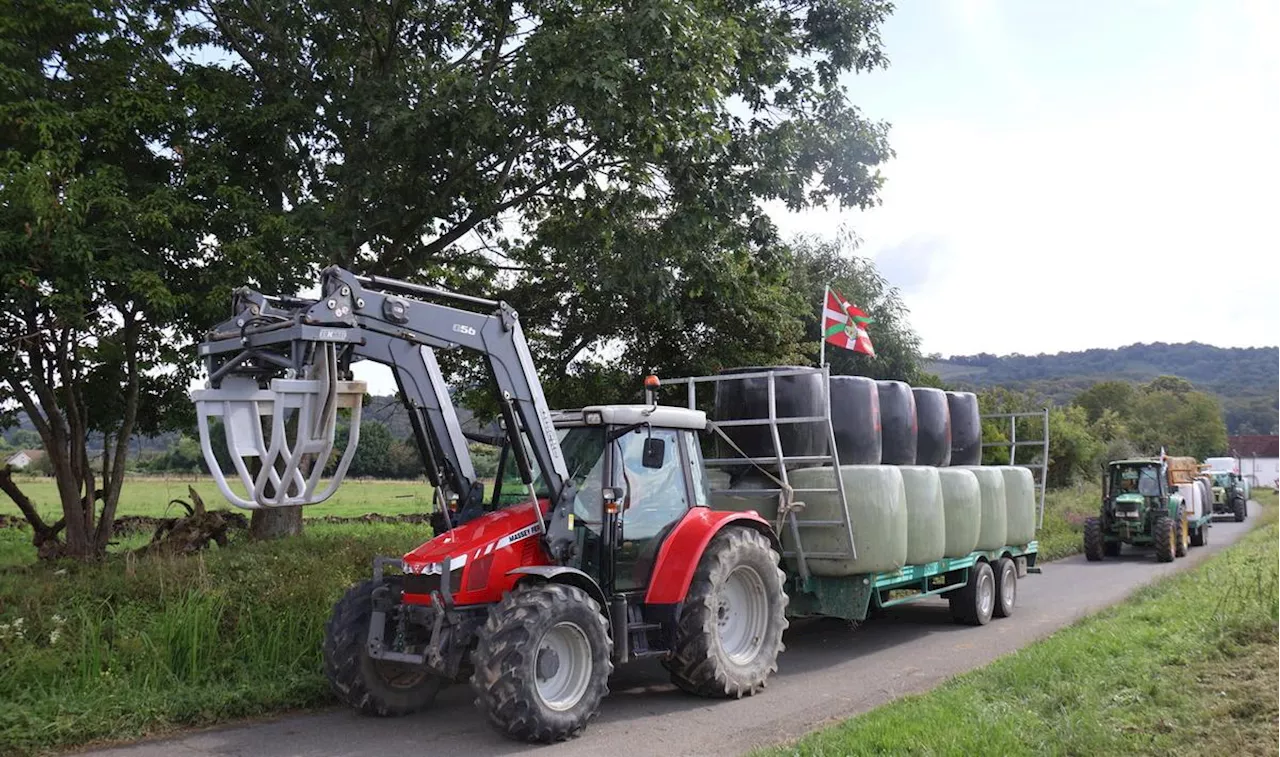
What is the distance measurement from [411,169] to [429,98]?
112 cm

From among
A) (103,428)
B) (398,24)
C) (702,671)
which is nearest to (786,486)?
(702,671)

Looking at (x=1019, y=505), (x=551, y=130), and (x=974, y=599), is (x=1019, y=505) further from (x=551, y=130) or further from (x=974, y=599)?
(x=551, y=130)

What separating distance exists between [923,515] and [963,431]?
105 inches

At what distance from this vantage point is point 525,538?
24.9 feet

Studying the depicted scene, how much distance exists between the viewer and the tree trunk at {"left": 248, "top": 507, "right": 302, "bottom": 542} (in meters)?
12.6

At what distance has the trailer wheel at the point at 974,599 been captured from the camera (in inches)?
467

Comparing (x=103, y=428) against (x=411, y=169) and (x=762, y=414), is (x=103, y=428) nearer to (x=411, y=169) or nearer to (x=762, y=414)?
(x=411, y=169)

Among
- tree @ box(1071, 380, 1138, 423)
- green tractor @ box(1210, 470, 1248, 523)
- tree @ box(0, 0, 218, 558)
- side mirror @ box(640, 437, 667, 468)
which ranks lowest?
green tractor @ box(1210, 470, 1248, 523)

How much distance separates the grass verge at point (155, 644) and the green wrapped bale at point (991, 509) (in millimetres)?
7208

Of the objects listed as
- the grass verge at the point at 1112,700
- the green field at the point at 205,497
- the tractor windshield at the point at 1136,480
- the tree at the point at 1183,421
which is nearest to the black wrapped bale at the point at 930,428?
the grass verge at the point at 1112,700

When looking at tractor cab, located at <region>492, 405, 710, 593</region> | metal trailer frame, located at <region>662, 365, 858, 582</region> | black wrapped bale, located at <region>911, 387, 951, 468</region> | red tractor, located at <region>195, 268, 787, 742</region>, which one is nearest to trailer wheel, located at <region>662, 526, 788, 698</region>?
red tractor, located at <region>195, 268, 787, 742</region>

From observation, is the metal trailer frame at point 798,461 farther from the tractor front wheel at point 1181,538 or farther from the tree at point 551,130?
the tractor front wheel at point 1181,538

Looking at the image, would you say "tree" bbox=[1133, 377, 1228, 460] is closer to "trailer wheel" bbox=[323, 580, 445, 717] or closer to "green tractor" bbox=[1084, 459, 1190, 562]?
"green tractor" bbox=[1084, 459, 1190, 562]

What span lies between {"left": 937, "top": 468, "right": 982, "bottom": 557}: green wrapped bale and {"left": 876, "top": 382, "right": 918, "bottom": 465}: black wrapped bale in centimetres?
48
